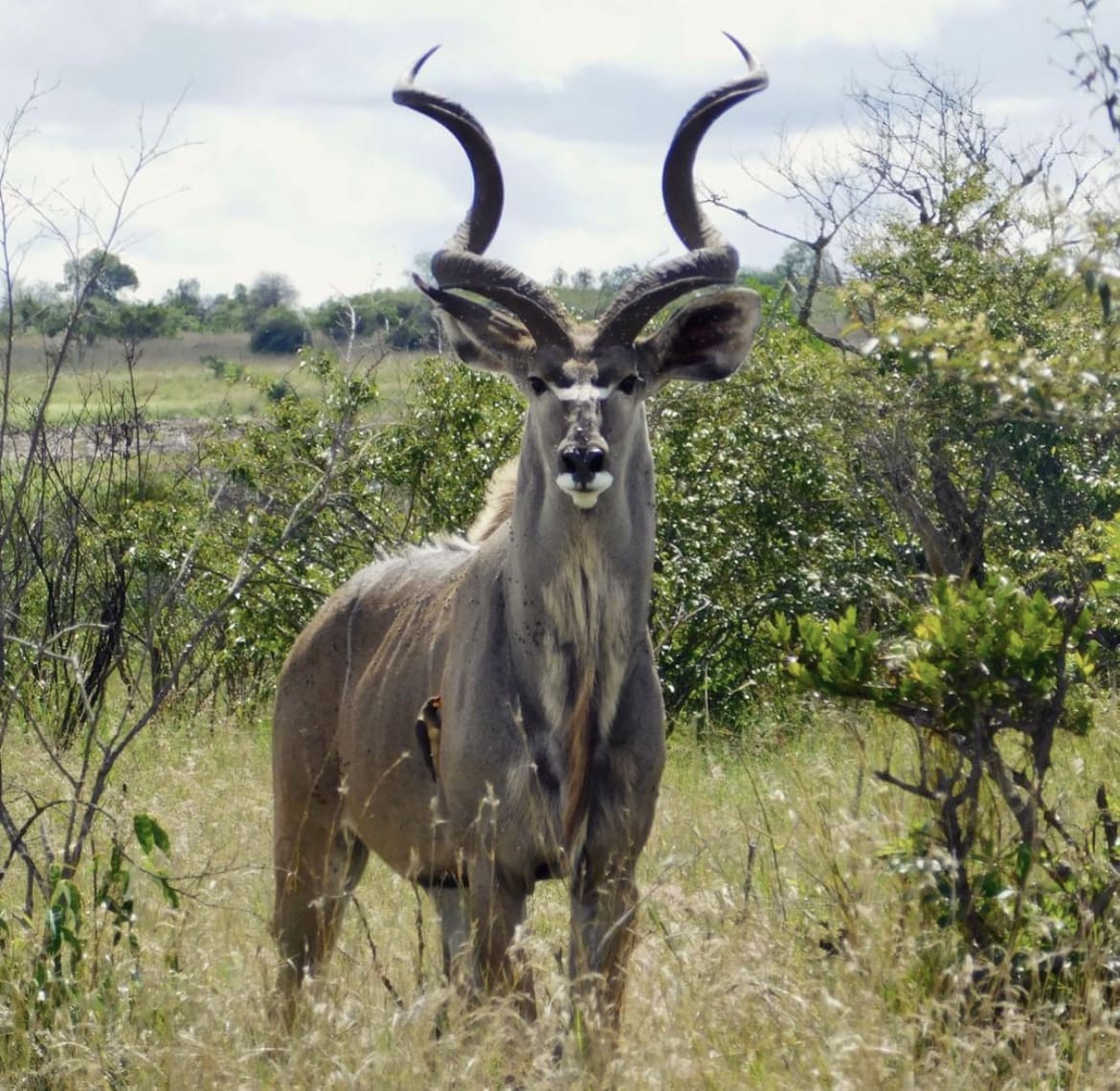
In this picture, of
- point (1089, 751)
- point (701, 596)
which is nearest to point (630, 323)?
point (1089, 751)

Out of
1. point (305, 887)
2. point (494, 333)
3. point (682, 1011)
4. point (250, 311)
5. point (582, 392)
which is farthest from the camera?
point (250, 311)

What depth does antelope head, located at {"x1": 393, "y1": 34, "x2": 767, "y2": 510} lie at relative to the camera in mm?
4988

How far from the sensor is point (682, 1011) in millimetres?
4066

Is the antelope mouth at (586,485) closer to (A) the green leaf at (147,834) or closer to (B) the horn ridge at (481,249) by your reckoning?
(B) the horn ridge at (481,249)

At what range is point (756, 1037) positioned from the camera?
4129 millimetres

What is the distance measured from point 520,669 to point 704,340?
1.18 metres

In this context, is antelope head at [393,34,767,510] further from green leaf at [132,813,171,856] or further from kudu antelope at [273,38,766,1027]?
green leaf at [132,813,171,856]

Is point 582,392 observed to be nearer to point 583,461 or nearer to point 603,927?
point 583,461

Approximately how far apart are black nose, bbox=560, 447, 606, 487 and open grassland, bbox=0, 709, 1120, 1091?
0.91 meters

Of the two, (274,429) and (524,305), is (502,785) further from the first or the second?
(274,429)

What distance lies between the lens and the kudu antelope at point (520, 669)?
4.78 m

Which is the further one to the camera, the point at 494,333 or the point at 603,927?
the point at 494,333

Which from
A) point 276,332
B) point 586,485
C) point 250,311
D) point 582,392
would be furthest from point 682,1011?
point 276,332

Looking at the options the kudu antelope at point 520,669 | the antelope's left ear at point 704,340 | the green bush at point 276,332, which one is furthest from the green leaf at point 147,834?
the green bush at point 276,332
